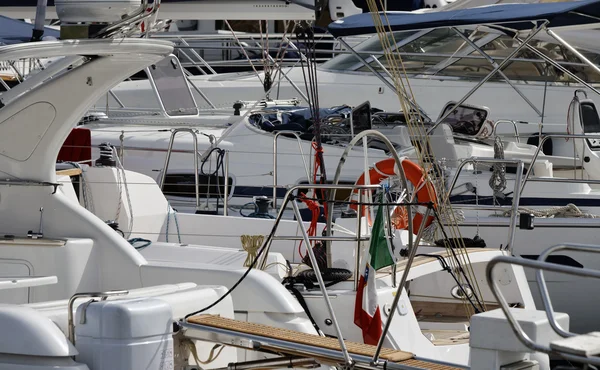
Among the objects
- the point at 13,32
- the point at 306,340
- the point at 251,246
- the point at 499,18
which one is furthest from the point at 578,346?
the point at 13,32

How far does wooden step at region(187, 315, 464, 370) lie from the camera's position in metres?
4.02

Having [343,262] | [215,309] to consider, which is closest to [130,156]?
[343,262]

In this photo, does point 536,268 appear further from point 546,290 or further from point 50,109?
point 50,109

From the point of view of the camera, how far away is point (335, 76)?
1215 centimetres

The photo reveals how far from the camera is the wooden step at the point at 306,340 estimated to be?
4016 mm

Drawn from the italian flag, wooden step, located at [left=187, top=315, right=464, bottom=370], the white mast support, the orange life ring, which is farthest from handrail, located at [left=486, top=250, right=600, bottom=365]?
the orange life ring

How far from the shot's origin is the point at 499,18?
8.70m

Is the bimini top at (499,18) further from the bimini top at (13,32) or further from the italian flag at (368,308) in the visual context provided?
the italian flag at (368,308)

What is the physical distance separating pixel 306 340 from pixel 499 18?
5.25 meters

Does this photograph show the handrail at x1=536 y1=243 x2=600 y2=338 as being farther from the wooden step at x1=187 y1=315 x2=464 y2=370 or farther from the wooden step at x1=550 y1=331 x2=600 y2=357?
the wooden step at x1=187 y1=315 x2=464 y2=370

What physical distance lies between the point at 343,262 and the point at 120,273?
5.70 feet

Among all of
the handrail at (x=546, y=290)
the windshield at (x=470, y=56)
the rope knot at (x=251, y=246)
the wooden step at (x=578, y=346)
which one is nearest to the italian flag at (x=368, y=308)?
the rope knot at (x=251, y=246)

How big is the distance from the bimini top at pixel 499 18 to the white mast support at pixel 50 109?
4364mm

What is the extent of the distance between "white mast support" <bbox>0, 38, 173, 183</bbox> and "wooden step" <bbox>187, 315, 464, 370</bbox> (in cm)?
141
